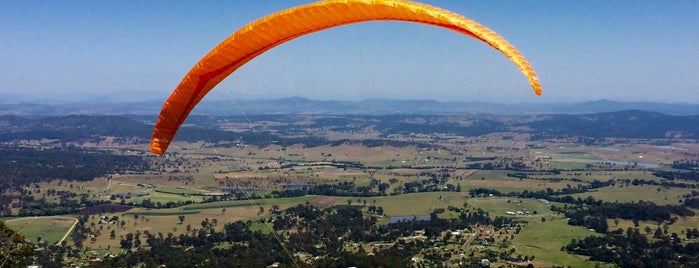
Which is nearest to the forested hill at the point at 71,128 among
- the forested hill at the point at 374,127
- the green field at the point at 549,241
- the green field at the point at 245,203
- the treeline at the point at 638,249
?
the forested hill at the point at 374,127

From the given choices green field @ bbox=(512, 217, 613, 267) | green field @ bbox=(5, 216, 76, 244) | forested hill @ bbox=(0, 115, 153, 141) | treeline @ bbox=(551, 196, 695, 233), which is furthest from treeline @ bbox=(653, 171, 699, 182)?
forested hill @ bbox=(0, 115, 153, 141)

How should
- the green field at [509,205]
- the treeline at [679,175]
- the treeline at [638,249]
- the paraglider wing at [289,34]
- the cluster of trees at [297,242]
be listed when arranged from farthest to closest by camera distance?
the treeline at [679,175] → the green field at [509,205] → the treeline at [638,249] → the cluster of trees at [297,242] → the paraglider wing at [289,34]

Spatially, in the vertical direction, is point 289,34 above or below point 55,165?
above

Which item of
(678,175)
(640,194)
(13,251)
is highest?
(13,251)

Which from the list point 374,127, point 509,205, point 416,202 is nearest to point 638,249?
point 509,205

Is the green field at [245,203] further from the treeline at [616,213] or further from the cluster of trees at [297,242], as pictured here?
the treeline at [616,213]

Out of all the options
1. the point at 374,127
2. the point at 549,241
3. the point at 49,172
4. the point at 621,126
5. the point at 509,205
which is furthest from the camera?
the point at 374,127

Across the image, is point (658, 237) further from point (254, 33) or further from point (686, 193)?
point (254, 33)

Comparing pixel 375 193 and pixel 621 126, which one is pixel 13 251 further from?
pixel 621 126

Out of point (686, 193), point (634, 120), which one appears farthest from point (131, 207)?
point (634, 120)

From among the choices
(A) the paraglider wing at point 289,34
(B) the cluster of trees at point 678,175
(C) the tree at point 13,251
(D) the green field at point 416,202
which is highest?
(A) the paraglider wing at point 289,34
